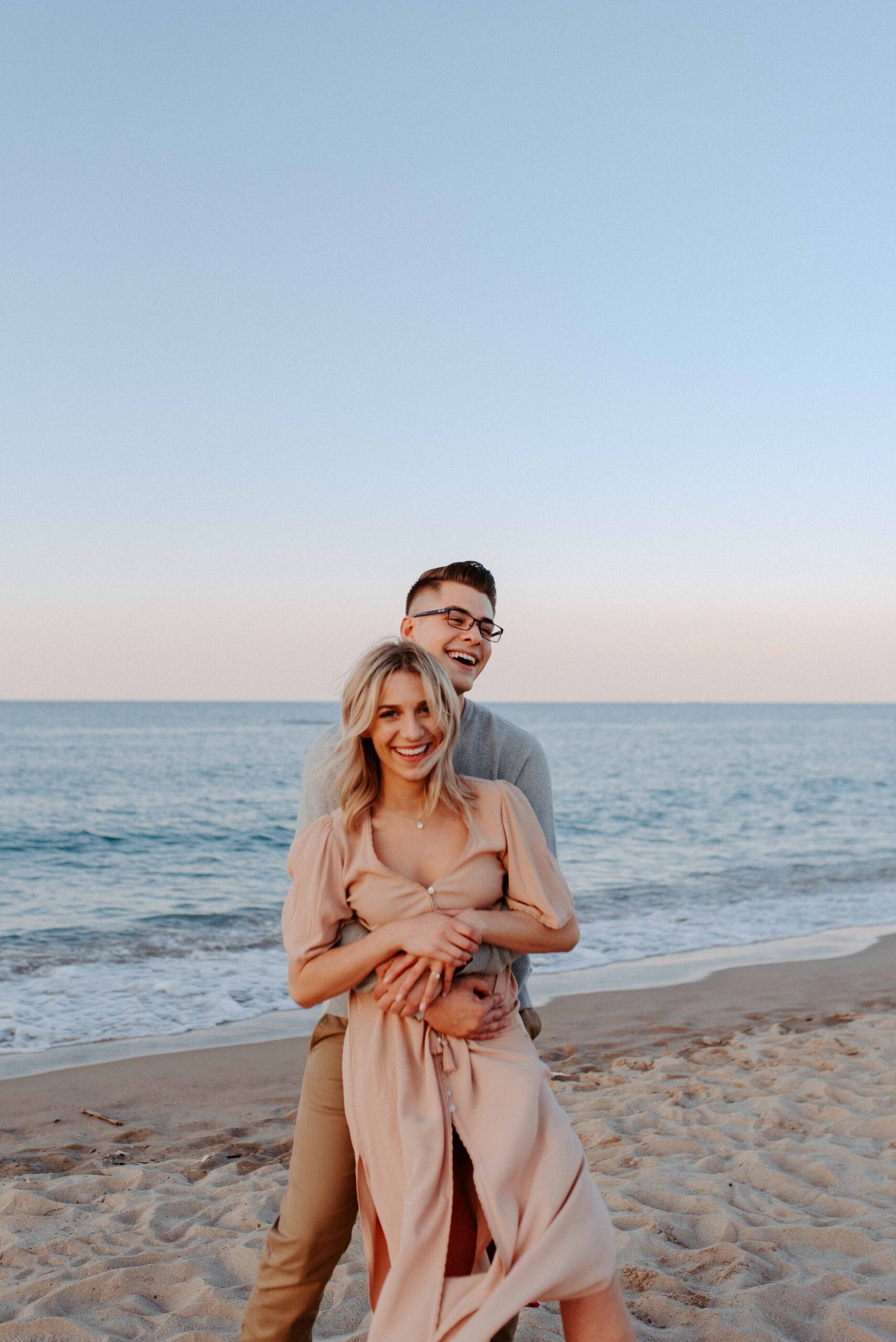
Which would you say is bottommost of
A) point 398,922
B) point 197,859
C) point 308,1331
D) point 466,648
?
point 197,859

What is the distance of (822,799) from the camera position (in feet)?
90.8

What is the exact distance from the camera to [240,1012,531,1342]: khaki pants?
2.48m

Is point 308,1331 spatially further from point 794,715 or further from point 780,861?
point 794,715

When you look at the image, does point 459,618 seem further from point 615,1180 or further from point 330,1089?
point 615,1180

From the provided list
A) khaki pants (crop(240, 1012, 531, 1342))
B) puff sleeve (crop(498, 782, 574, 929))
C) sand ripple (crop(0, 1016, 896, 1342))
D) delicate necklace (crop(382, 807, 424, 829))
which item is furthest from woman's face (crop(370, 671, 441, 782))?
sand ripple (crop(0, 1016, 896, 1342))

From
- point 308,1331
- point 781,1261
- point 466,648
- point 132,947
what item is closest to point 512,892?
point 466,648

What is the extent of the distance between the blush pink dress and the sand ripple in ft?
4.71

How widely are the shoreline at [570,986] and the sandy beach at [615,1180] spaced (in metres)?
0.24

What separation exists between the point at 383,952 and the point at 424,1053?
0.26 meters

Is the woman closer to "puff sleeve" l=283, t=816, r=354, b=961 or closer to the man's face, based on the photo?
"puff sleeve" l=283, t=816, r=354, b=961

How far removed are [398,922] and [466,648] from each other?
92 cm

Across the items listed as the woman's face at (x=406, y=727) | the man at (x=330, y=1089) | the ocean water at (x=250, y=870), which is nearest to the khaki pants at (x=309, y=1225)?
the man at (x=330, y=1089)

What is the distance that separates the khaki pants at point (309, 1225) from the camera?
97.7 inches

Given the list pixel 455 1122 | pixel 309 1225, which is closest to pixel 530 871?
pixel 455 1122
